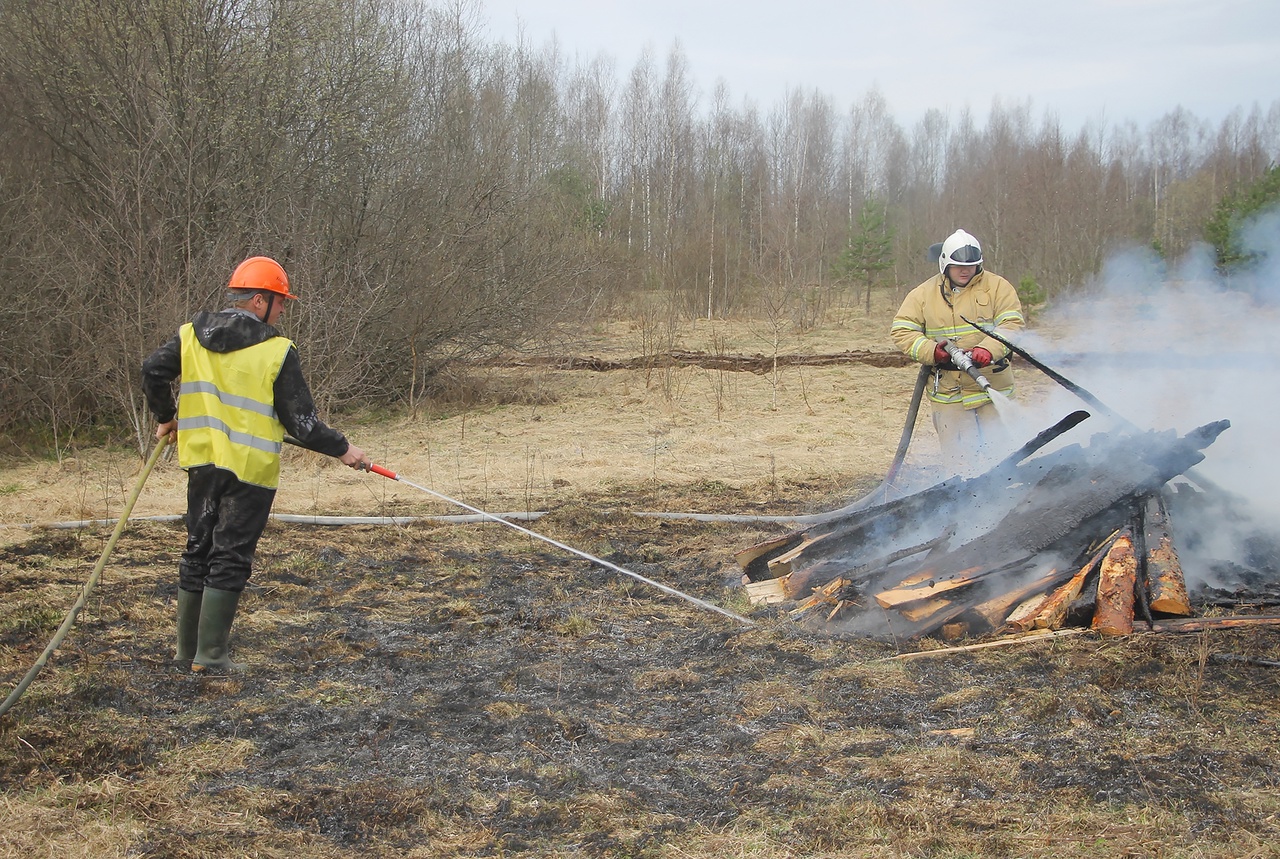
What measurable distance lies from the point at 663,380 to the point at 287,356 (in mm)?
11809

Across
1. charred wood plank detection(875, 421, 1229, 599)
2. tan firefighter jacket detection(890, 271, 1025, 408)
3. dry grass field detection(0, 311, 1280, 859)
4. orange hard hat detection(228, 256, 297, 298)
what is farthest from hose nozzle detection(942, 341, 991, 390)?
orange hard hat detection(228, 256, 297, 298)

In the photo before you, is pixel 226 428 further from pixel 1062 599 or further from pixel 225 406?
pixel 1062 599

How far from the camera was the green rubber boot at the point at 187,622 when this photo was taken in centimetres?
474

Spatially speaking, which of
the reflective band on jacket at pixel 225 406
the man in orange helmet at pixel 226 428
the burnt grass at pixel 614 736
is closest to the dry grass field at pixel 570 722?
the burnt grass at pixel 614 736

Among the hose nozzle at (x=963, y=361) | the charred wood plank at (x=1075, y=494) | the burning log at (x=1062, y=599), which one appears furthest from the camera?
the hose nozzle at (x=963, y=361)

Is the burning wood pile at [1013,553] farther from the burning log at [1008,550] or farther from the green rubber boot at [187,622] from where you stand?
the green rubber boot at [187,622]

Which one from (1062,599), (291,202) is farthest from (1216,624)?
(291,202)

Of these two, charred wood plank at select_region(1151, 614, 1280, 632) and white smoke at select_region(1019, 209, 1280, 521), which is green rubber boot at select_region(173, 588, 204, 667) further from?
white smoke at select_region(1019, 209, 1280, 521)

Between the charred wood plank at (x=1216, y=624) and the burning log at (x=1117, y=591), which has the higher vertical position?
the burning log at (x=1117, y=591)

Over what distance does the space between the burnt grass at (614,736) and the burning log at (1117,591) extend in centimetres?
11

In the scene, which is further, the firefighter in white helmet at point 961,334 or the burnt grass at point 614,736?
the firefighter in white helmet at point 961,334

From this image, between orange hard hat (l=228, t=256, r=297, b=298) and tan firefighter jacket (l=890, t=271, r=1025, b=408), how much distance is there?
12.6 ft

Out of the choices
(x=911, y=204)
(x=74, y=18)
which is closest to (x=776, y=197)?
(x=911, y=204)

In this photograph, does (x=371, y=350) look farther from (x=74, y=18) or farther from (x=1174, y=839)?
(x=1174, y=839)
